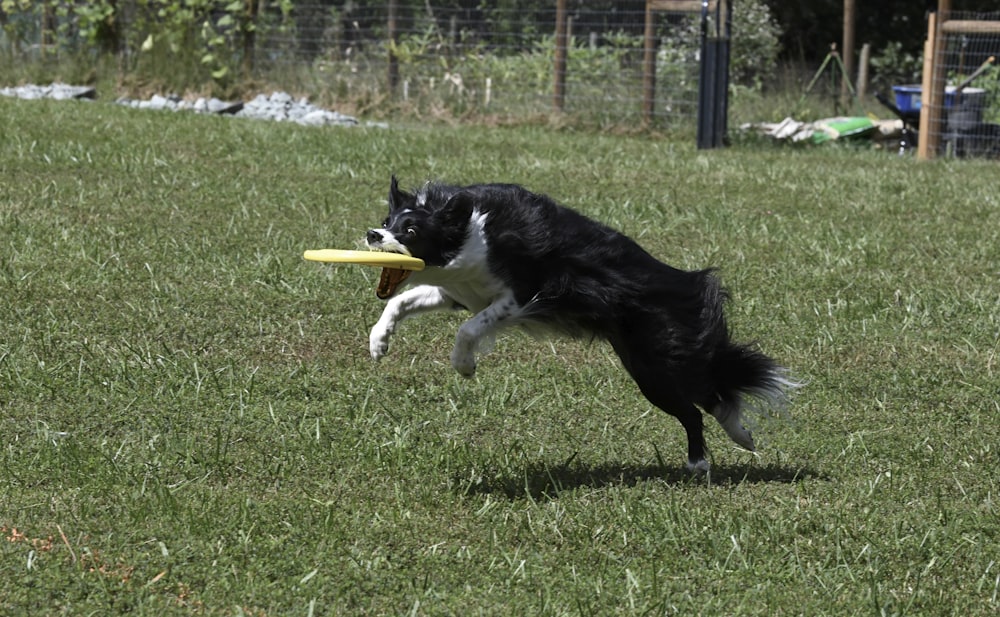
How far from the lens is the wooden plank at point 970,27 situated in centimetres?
1387

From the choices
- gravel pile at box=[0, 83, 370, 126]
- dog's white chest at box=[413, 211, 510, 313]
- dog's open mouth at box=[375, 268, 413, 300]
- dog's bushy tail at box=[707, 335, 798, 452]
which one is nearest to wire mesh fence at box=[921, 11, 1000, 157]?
gravel pile at box=[0, 83, 370, 126]

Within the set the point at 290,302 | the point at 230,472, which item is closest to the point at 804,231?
the point at 290,302

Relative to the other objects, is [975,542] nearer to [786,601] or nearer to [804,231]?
[786,601]

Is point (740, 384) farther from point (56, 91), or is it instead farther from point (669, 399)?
point (56, 91)

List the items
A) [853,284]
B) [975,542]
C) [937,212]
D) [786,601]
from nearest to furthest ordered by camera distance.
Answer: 1. [786,601]
2. [975,542]
3. [853,284]
4. [937,212]

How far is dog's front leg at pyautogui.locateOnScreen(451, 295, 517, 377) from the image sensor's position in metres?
4.68

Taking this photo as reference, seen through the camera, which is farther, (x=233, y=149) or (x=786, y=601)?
(x=233, y=149)

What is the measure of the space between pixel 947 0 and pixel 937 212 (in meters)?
5.31

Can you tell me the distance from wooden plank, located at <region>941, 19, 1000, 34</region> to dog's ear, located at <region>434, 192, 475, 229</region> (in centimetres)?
1071

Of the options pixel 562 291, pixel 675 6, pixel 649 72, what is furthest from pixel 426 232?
pixel 675 6

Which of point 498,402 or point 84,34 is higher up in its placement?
point 84,34

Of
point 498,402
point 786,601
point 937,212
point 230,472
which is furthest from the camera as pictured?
point 937,212

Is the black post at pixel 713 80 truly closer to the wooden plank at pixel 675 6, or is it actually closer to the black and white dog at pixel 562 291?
the wooden plank at pixel 675 6

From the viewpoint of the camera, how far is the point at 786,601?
13.0ft
